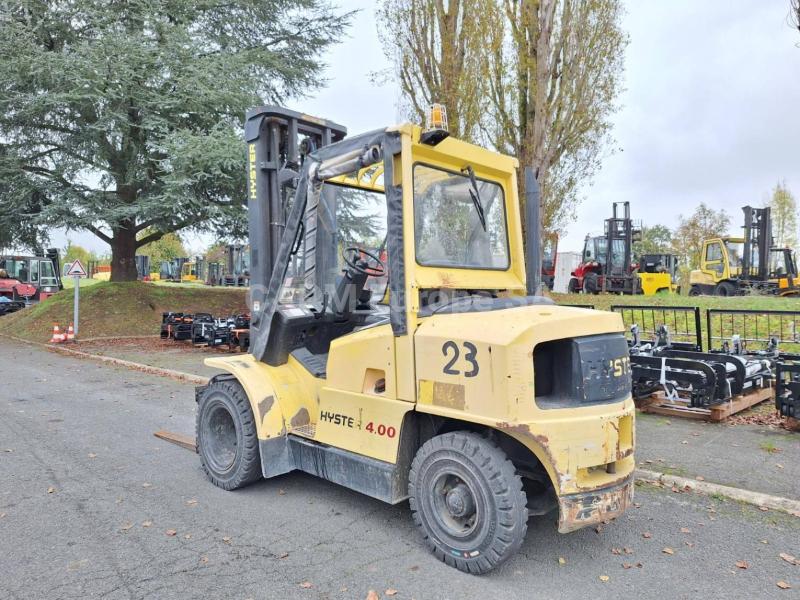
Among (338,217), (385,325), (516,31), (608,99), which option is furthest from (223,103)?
(385,325)

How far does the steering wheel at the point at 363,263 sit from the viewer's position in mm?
4395

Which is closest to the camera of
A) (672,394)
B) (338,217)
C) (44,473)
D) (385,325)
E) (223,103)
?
(385,325)

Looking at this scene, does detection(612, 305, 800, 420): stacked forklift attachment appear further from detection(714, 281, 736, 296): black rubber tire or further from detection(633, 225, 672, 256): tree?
detection(633, 225, 672, 256): tree

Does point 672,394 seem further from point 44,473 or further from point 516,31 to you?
point 516,31

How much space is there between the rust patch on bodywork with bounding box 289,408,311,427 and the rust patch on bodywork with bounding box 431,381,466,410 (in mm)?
1466


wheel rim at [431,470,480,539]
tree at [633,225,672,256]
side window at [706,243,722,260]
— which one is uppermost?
tree at [633,225,672,256]

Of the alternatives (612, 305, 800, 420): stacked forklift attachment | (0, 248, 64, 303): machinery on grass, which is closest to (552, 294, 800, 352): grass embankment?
(612, 305, 800, 420): stacked forklift attachment

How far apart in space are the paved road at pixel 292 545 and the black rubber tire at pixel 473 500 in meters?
0.15

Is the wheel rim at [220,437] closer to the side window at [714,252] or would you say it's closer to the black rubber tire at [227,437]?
the black rubber tire at [227,437]

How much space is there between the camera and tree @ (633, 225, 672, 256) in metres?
52.8

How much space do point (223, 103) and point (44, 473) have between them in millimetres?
14388

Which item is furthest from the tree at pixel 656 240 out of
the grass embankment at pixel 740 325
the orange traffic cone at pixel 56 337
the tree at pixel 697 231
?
the orange traffic cone at pixel 56 337

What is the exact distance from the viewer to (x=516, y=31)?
13.8 meters

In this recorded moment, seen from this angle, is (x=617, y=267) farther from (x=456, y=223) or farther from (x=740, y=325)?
(x=456, y=223)
